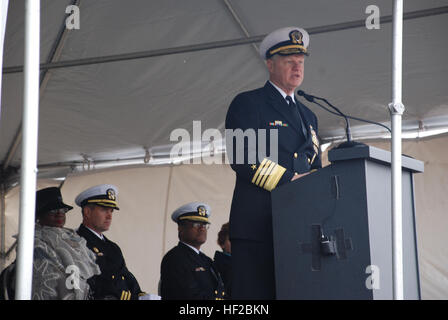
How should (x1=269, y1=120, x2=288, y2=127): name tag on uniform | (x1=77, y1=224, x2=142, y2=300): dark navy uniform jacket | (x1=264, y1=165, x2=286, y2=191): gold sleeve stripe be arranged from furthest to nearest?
1. (x1=77, y1=224, x2=142, y2=300): dark navy uniform jacket
2. (x1=269, y1=120, x2=288, y2=127): name tag on uniform
3. (x1=264, y1=165, x2=286, y2=191): gold sleeve stripe

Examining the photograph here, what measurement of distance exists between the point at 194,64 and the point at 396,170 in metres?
3.72

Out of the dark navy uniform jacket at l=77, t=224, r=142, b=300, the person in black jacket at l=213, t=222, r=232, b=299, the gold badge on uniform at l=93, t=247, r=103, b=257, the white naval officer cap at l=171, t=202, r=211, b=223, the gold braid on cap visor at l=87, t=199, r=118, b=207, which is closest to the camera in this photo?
the dark navy uniform jacket at l=77, t=224, r=142, b=300

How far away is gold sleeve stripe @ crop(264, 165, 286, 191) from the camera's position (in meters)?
2.59

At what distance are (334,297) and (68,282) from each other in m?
1.41

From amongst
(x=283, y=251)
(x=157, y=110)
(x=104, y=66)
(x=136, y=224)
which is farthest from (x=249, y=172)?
(x=136, y=224)

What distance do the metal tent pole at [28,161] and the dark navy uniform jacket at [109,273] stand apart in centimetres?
259

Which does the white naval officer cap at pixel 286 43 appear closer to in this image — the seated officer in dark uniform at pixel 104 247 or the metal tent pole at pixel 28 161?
the metal tent pole at pixel 28 161

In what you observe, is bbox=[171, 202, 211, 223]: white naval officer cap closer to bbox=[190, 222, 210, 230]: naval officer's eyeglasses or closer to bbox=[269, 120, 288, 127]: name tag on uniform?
bbox=[190, 222, 210, 230]: naval officer's eyeglasses

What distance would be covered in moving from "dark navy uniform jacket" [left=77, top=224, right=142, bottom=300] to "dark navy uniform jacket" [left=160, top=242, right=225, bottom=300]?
25 cm

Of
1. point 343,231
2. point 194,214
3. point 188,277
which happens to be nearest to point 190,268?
point 188,277

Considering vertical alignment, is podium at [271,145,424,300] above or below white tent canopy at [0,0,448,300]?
below

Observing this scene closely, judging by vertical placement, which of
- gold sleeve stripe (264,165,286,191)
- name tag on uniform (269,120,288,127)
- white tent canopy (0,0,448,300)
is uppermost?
white tent canopy (0,0,448,300)

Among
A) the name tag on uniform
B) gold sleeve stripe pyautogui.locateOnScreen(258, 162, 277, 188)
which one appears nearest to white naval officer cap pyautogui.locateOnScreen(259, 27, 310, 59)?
the name tag on uniform

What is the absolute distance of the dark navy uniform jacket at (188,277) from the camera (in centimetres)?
493
